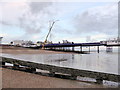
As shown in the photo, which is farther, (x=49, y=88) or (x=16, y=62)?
(x=16, y=62)

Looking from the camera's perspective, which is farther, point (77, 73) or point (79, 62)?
point (79, 62)

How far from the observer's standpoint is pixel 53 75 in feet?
19.0

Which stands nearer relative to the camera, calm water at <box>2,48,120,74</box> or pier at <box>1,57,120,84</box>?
pier at <box>1,57,120,84</box>

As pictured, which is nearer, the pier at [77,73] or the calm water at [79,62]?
the pier at [77,73]

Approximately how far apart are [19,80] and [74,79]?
2.25m

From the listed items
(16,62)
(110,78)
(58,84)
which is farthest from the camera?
(16,62)

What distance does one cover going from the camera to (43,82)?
16.6 ft

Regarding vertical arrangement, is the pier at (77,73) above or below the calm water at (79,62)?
above

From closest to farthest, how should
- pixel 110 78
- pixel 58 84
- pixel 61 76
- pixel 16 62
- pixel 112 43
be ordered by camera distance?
pixel 110 78
pixel 58 84
pixel 61 76
pixel 16 62
pixel 112 43

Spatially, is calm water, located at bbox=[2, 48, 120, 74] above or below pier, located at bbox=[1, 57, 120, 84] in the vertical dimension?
below

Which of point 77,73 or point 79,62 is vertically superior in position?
point 77,73

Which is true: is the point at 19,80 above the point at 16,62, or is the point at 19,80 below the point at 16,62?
below

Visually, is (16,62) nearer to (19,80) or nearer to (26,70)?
(26,70)

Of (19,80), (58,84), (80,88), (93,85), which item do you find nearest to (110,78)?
(93,85)
